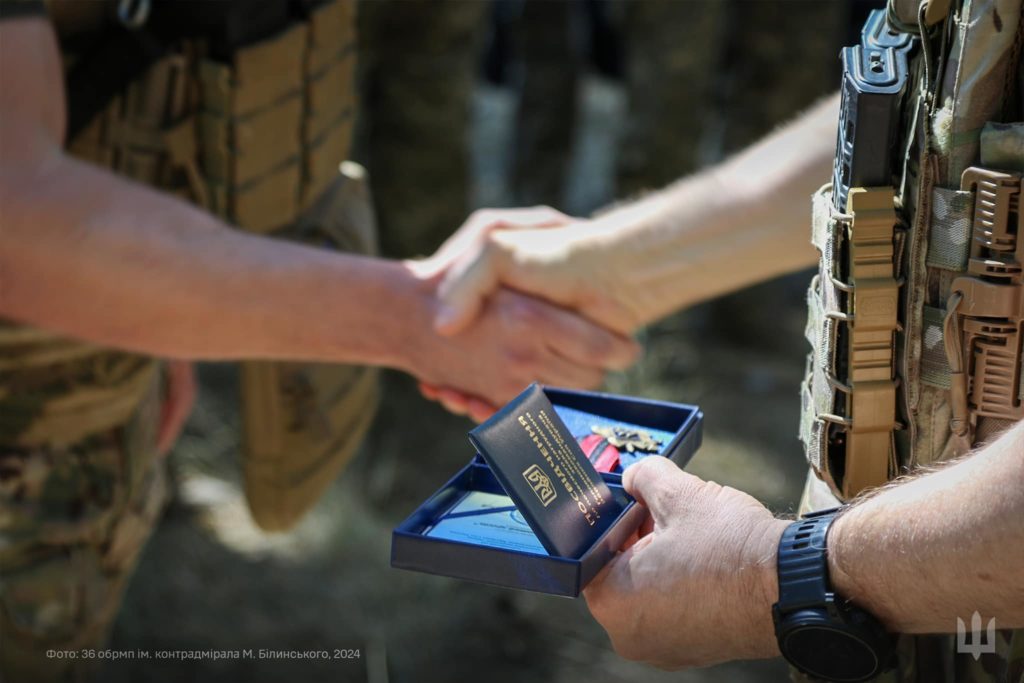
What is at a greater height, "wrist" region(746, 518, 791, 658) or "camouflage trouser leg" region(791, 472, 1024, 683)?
"wrist" region(746, 518, 791, 658)

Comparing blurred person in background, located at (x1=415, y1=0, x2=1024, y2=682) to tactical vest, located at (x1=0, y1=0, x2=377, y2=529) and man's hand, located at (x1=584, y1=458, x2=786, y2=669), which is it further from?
tactical vest, located at (x1=0, y1=0, x2=377, y2=529)

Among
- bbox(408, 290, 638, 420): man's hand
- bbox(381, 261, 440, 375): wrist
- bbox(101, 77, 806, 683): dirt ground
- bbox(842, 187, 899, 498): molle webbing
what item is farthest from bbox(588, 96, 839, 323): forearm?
bbox(101, 77, 806, 683): dirt ground

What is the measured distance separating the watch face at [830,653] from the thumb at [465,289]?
1.28m

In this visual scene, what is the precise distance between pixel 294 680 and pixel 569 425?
2352 millimetres

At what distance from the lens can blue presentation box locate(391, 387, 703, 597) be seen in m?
1.34

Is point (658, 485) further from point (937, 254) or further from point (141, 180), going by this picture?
point (141, 180)

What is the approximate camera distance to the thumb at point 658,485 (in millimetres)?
1423

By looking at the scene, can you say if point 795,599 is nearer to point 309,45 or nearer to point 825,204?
point 825,204

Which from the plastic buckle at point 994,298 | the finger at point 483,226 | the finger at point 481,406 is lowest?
the finger at point 481,406

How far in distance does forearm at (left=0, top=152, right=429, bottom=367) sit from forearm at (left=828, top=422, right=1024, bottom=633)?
4.30ft

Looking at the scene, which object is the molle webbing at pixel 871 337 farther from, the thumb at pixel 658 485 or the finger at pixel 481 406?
the finger at pixel 481 406

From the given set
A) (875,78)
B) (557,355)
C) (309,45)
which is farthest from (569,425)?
(309,45)

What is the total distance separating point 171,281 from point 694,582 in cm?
131

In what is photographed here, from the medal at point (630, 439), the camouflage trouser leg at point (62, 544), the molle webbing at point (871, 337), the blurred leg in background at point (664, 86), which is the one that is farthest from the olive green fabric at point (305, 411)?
the blurred leg in background at point (664, 86)
